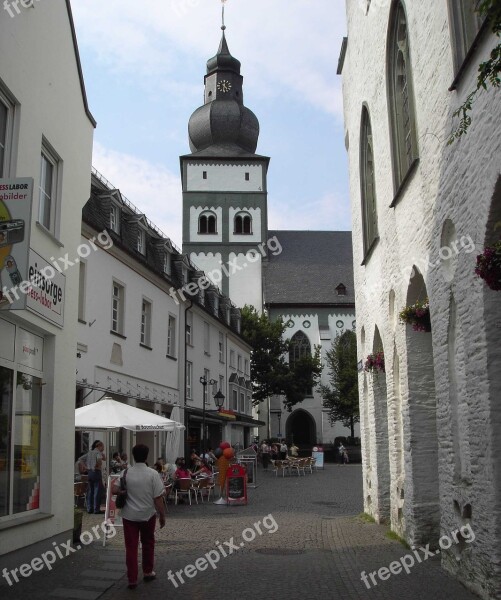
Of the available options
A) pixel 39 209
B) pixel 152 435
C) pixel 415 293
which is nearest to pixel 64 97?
pixel 39 209

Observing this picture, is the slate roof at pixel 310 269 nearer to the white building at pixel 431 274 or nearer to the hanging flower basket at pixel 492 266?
the white building at pixel 431 274

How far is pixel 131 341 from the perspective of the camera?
973 inches

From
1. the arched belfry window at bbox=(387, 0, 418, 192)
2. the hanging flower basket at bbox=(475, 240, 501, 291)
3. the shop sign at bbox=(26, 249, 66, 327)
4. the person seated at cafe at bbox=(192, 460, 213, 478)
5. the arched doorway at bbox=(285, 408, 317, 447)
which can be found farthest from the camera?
the arched doorway at bbox=(285, 408, 317, 447)

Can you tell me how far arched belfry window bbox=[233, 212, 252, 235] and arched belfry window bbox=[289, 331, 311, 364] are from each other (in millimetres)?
9555

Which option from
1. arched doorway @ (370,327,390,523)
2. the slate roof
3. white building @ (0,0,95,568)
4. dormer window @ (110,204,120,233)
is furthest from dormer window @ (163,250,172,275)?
the slate roof

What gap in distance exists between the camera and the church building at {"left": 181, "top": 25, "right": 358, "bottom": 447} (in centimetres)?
5891

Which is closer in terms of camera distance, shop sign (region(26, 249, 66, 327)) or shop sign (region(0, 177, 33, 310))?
shop sign (region(0, 177, 33, 310))

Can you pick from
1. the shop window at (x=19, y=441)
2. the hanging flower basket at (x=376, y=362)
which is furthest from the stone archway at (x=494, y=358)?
the hanging flower basket at (x=376, y=362)

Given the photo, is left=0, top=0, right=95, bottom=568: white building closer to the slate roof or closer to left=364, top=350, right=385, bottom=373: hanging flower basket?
left=364, top=350, right=385, bottom=373: hanging flower basket

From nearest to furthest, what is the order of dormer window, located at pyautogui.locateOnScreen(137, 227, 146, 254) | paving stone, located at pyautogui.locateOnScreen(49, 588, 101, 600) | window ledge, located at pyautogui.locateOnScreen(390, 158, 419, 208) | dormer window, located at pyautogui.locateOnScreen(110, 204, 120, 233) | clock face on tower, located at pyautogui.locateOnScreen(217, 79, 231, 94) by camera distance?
paving stone, located at pyautogui.locateOnScreen(49, 588, 101, 600)
window ledge, located at pyautogui.locateOnScreen(390, 158, 419, 208)
dormer window, located at pyautogui.locateOnScreen(110, 204, 120, 233)
dormer window, located at pyautogui.locateOnScreen(137, 227, 146, 254)
clock face on tower, located at pyautogui.locateOnScreen(217, 79, 231, 94)

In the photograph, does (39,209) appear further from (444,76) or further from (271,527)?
(271,527)

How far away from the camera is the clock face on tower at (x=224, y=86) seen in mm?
63906

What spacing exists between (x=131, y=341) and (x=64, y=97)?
1458cm

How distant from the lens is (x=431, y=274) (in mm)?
9594
